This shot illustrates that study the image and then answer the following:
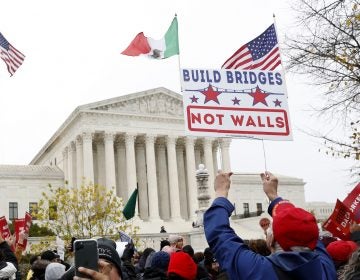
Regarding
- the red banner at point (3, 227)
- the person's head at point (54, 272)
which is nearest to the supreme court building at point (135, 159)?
the red banner at point (3, 227)

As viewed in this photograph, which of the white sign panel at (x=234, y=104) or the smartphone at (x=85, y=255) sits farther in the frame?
the white sign panel at (x=234, y=104)

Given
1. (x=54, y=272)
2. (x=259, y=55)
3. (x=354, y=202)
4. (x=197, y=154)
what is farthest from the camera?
(x=197, y=154)

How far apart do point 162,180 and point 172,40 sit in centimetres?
5415

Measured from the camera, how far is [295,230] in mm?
3588

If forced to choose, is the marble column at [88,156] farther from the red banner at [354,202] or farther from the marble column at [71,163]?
the red banner at [354,202]

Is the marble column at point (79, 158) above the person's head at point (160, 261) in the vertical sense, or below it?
above

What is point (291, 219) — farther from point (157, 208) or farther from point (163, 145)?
point (163, 145)

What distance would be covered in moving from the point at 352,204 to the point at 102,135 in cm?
5868

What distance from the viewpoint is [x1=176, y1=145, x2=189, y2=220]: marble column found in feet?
241

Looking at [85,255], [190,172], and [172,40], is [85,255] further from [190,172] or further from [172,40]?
[190,172]

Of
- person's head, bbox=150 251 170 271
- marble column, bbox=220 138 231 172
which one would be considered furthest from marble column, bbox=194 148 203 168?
person's head, bbox=150 251 170 271

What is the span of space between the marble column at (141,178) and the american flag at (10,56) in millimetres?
49271

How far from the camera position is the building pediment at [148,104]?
221 ft

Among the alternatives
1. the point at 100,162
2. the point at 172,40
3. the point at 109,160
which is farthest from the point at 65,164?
the point at 172,40
